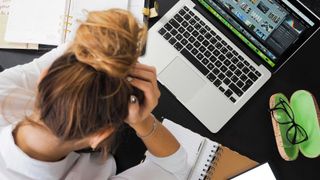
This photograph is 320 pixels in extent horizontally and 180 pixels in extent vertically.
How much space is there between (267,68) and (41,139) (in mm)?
607

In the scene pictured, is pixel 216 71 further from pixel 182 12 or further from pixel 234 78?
pixel 182 12

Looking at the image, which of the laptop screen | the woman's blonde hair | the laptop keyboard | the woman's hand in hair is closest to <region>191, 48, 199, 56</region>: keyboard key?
the laptop keyboard

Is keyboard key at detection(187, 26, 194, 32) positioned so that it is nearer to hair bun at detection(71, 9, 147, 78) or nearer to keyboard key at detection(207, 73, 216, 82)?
keyboard key at detection(207, 73, 216, 82)

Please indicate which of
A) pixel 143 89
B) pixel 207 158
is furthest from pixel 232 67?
pixel 143 89

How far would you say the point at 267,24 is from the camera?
2.85ft

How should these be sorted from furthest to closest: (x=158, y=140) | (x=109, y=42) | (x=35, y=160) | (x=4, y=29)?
(x=4, y=29) → (x=158, y=140) → (x=35, y=160) → (x=109, y=42)

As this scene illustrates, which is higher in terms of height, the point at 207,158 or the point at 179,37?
the point at 179,37

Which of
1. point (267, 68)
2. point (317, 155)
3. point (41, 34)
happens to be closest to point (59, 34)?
point (41, 34)

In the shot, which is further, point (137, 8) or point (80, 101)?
point (137, 8)

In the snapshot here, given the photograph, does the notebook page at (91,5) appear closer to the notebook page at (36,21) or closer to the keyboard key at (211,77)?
the notebook page at (36,21)

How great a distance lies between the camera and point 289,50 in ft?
2.81

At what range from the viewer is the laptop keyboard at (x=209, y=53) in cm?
92

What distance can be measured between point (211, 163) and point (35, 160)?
1.41 feet

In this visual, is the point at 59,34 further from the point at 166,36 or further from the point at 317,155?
the point at 317,155
